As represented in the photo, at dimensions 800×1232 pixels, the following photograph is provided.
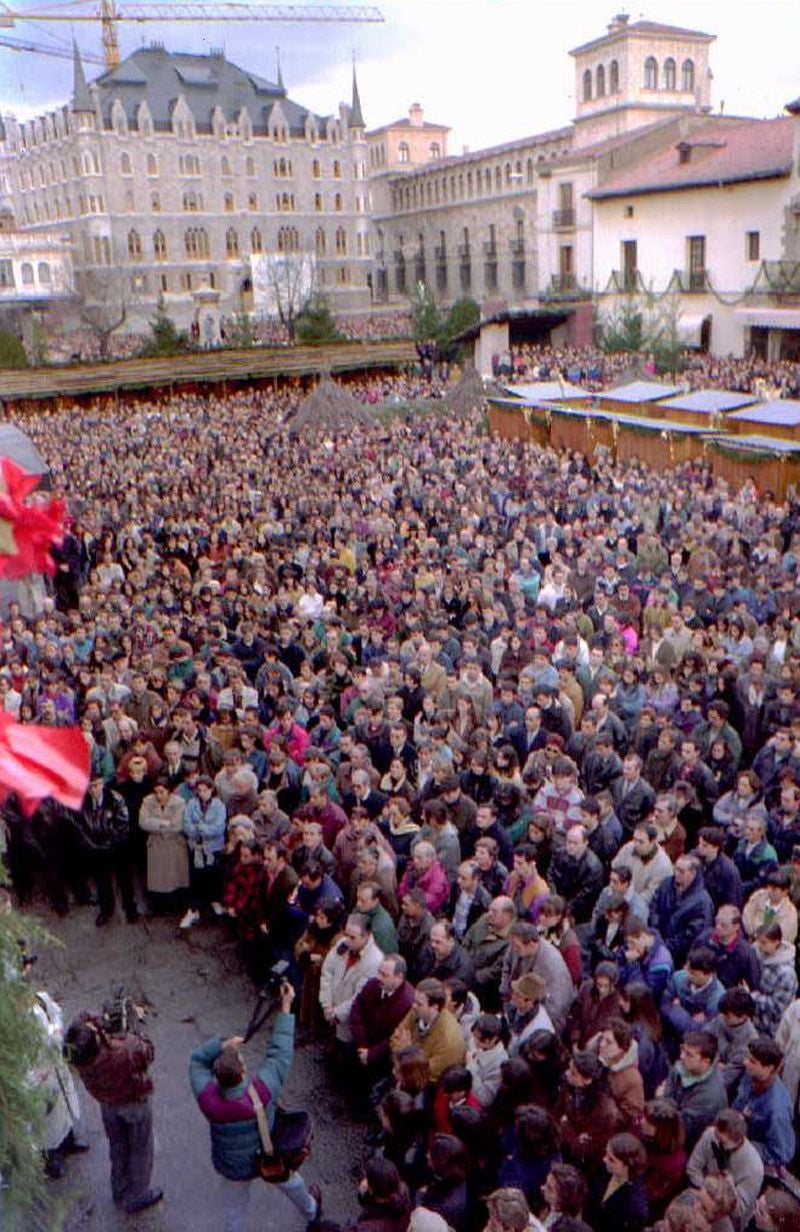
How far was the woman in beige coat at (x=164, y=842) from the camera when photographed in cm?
695

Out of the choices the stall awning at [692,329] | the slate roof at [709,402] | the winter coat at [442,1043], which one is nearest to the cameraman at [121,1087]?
the winter coat at [442,1043]

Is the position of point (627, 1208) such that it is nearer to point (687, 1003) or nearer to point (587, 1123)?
point (587, 1123)

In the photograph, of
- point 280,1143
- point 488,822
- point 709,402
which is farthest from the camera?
point 709,402

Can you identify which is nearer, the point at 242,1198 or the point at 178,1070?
the point at 242,1198

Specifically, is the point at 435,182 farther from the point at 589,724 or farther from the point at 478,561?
the point at 589,724

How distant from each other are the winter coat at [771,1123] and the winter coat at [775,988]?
721 mm

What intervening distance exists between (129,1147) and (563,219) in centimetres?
4694

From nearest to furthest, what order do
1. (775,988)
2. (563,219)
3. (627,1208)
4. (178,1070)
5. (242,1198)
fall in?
1. (627,1208)
2. (242,1198)
3. (775,988)
4. (178,1070)
5. (563,219)

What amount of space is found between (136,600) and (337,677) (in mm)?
3474

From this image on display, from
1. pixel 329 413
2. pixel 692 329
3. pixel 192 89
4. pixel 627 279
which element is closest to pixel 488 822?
pixel 329 413

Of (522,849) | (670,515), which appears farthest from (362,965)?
(670,515)

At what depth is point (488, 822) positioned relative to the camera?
6.27 meters

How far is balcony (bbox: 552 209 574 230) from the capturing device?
4581 cm

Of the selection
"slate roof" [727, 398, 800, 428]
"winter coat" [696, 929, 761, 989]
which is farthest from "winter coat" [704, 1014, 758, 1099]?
"slate roof" [727, 398, 800, 428]
